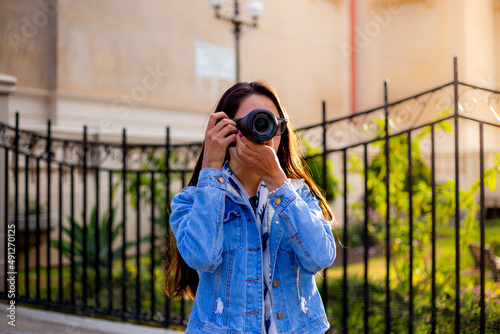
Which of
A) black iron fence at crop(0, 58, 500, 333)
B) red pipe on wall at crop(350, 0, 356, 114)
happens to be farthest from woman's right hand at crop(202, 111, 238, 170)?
red pipe on wall at crop(350, 0, 356, 114)

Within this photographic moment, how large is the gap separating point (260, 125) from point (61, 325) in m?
3.03

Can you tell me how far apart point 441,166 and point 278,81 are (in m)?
5.28

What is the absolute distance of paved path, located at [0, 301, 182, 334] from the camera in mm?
3484

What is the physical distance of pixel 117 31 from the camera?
1019 centimetres

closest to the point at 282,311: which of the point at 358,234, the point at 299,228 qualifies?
the point at 299,228

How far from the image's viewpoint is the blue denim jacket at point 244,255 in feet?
4.53

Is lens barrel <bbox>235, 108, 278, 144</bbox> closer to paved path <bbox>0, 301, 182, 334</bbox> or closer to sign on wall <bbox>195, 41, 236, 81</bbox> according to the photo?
paved path <bbox>0, 301, 182, 334</bbox>

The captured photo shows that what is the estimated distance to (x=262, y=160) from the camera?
1375 mm

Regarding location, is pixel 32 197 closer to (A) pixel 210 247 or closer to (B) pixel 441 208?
(B) pixel 441 208

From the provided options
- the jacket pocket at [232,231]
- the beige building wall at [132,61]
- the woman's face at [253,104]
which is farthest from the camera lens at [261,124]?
the beige building wall at [132,61]

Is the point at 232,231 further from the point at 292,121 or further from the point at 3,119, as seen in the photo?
the point at 292,121

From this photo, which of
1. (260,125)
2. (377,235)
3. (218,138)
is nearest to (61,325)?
(377,235)

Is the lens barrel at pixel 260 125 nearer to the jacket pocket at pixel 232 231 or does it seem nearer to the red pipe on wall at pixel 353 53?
the jacket pocket at pixel 232 231

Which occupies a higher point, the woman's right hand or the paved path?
the woman's right hand
